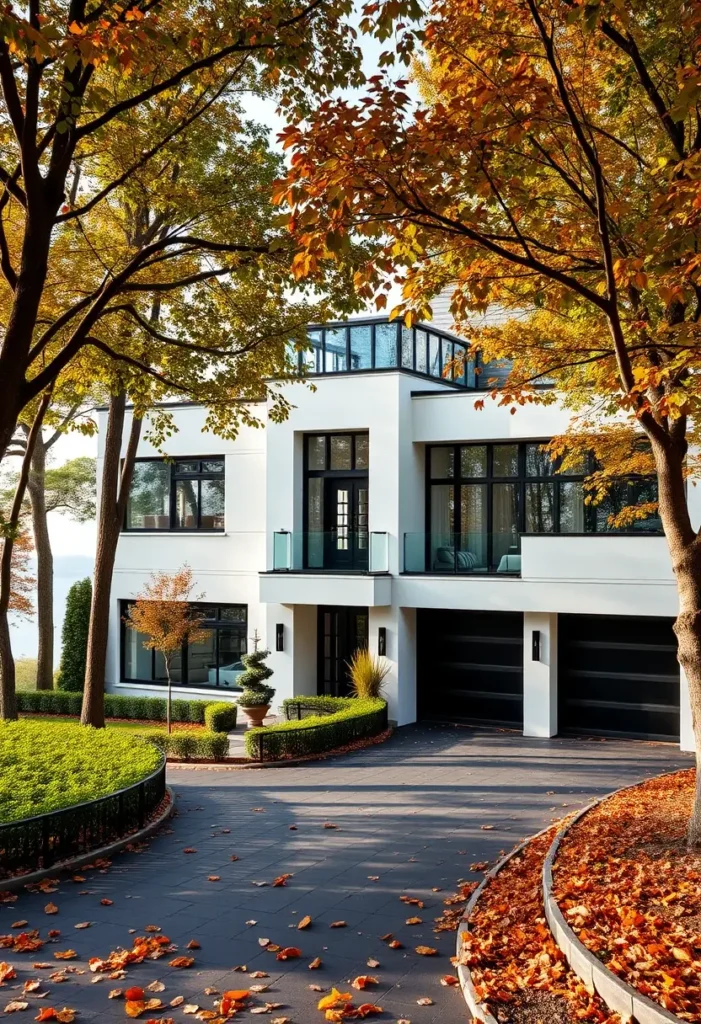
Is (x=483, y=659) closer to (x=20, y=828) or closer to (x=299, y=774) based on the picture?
(x=299, y=774)

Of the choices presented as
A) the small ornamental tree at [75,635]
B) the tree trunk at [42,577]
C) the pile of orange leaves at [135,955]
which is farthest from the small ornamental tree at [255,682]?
the pile of orange leaves at [135,955]

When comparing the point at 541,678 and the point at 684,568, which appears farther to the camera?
the point at 541,678

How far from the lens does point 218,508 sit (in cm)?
2434

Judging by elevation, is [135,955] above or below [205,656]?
below

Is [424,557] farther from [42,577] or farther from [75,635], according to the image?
[42,577]

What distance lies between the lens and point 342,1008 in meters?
6.25

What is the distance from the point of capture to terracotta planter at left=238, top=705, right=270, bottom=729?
20469 millimetres

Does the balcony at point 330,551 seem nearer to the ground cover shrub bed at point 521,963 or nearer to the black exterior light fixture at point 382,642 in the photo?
the black exterior light fixture at point 382,642

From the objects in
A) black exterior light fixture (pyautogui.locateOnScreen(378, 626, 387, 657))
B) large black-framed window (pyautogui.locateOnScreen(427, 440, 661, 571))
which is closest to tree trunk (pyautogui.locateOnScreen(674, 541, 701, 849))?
large black-framed window (pyautogui.locateOnScreen(427, 440, 661, 571))

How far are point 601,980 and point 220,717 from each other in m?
15.1

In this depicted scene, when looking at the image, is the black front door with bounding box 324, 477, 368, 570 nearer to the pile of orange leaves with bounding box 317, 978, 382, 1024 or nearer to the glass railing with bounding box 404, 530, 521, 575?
the glass railing with bounding box 404, 530, 521, 575

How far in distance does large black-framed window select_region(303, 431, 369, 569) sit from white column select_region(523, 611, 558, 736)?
13.3ft

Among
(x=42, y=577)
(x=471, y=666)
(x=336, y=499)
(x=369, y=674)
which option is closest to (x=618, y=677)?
(x=471, y=666)

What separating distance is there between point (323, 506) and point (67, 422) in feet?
25.1
